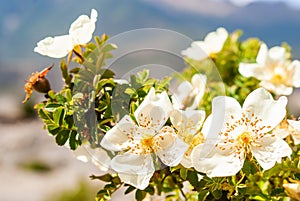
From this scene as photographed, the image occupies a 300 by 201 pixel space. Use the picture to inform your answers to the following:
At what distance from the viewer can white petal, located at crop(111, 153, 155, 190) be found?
0.67m

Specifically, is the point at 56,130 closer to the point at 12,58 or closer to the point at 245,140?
the point at 245,140

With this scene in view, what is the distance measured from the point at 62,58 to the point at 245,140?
0.86 ft

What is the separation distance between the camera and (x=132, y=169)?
67 cm

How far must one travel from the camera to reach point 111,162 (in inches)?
26.7

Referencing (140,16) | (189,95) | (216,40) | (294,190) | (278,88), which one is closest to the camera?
(294,190)

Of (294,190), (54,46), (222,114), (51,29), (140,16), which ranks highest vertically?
(51,29)

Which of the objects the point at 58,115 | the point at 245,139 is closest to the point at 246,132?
the point at 245,139

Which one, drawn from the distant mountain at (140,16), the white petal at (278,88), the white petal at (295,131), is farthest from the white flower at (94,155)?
the distant mountain at (140,16)

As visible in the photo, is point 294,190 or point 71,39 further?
point 71,39

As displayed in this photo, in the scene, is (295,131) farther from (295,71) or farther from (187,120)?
(295,71)

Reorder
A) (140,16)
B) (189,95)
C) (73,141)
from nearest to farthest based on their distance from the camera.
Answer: (73,141) < (189,95) < (140,16)

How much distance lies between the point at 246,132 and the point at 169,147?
9cm

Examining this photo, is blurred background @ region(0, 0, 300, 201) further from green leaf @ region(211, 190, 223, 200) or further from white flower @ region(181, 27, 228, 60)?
green leaf @ region(211, 190, 223, 200)

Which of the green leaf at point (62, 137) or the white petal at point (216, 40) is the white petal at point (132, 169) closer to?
the green leaf at point (62, 137)
